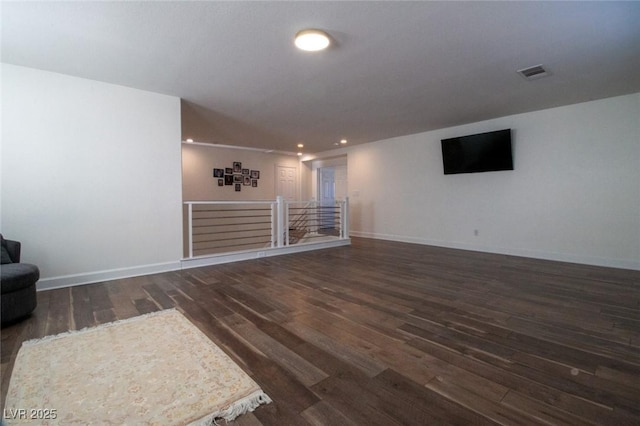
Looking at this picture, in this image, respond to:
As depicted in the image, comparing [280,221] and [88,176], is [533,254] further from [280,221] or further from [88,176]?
[88,176]

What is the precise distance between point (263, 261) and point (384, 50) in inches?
136

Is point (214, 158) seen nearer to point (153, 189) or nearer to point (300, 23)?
point (153, 189)

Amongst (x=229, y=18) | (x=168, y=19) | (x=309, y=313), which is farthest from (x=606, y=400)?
(x=168, y=19)

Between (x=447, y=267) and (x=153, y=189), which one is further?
(x=447, y=267)

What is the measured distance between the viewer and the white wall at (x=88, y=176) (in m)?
3.06

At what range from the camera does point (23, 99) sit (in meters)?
3.06

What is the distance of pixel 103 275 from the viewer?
3.49m

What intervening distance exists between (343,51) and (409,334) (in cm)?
259

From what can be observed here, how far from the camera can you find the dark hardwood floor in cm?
137

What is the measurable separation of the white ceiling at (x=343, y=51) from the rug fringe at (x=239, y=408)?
8.31 feet

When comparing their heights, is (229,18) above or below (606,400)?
above

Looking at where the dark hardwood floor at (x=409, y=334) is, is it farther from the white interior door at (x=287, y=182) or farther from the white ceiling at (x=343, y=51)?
the white interior door at (x=287, y=182)

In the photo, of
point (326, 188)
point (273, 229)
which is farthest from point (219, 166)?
point (326, 188)

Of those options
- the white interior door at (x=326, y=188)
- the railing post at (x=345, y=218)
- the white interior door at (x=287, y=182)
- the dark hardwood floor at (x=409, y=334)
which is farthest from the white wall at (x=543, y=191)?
the white interior door at (x=287, y=182)
